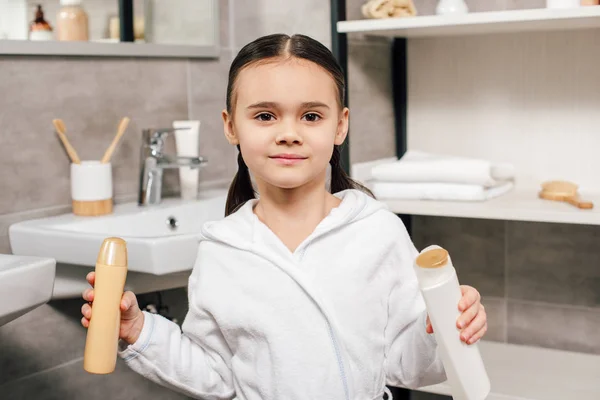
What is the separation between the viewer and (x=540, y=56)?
1.97 m

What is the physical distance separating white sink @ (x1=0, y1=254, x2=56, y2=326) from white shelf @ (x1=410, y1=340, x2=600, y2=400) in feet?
3.32

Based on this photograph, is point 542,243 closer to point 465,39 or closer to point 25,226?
point 465,39

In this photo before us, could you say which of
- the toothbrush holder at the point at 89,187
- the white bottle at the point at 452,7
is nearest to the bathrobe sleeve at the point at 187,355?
Answer: the toothbrush holder at the point at 89,187

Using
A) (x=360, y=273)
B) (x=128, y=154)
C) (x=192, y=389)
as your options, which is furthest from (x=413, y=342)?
(x=128, y=154)

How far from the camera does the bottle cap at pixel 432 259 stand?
828mm

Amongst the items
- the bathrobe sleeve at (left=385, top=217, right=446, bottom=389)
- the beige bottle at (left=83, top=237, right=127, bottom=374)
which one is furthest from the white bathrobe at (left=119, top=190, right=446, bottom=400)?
the beige bottle at (left=83, top=237, right=127, bottom=374)

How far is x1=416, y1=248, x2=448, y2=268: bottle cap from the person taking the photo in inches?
32.6

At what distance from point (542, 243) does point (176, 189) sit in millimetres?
948

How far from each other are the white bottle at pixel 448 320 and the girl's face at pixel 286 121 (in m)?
0.20

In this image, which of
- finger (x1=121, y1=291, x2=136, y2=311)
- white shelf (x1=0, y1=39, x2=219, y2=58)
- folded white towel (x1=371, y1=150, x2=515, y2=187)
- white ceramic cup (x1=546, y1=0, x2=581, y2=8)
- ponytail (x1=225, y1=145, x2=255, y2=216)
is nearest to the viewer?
finger (x1=121, y1=291, x2=136, y2=311)

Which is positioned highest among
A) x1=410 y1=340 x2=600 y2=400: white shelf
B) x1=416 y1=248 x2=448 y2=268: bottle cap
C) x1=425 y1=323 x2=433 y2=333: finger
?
x1=416 y1=248 x2=448 y2=268: bottle cap

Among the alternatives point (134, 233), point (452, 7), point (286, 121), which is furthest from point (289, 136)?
point (452, 7)

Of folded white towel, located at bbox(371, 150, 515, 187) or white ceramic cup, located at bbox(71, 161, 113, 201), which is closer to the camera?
white ceramic cup, located at bbox(71, 161, 113, 201)

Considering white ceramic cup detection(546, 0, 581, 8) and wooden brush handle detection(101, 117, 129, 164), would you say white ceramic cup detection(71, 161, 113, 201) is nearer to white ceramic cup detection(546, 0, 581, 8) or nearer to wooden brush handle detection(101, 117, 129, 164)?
wooden brush handle detection(101, 117, 129, 164)
